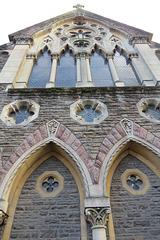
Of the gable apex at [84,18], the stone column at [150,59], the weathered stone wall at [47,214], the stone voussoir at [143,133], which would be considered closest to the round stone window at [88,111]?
the stone voussoir at [143,133]

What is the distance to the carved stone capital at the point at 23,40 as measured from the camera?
351 inches

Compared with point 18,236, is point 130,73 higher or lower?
higher

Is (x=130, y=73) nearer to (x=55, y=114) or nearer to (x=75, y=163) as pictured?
(x=55, y=114)

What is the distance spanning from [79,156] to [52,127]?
1201 millimetres

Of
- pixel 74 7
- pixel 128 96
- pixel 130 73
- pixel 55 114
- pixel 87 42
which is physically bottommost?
pixel 55 114

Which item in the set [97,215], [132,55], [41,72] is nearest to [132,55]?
[132,55]

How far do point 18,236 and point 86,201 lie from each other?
5.47ft

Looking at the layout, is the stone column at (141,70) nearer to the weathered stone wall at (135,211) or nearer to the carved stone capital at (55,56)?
the carved stone capital at (55,56)

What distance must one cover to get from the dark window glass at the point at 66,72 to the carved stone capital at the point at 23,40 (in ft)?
5.90

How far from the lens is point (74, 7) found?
13.2m

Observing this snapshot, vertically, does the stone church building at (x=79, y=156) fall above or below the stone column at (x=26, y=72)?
below

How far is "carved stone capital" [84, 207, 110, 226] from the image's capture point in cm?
363

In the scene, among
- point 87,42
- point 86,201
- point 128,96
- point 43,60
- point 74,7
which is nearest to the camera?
point 86,201

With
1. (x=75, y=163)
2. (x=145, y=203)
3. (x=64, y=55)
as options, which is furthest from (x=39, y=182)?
(x=64, y=55)
